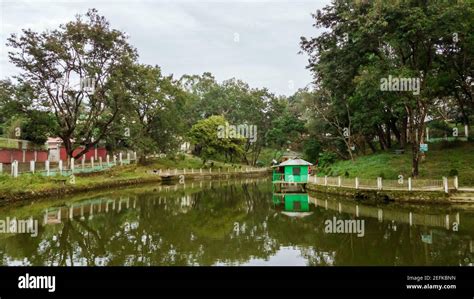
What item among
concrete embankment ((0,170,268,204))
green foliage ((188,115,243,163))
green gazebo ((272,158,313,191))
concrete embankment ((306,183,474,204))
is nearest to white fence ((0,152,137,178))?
concrete embankment ((0,170,268,204))

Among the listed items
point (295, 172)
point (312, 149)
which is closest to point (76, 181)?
point (295, 172)

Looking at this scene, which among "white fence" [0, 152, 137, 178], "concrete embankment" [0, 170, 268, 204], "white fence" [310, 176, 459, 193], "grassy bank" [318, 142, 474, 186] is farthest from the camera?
"white fence" [0, 152, 137, 178]

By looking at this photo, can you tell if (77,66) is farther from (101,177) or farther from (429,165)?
(429,165)

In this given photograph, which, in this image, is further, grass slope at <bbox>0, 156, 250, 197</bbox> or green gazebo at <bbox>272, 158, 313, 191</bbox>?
green gazebo at <bbox>272, 158, 313, 191</bbox>

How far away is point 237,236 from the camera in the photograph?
43.1ft

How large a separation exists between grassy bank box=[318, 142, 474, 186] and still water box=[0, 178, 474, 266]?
4.81m

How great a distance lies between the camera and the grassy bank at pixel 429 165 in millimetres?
22772

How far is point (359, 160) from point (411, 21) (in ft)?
49.8

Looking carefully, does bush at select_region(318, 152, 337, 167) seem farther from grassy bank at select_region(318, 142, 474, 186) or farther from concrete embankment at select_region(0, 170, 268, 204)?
concrete embankment at select_region(0, 170, 268, 204)

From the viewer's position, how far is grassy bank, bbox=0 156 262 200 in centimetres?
2190

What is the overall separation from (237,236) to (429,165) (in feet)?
61.3
